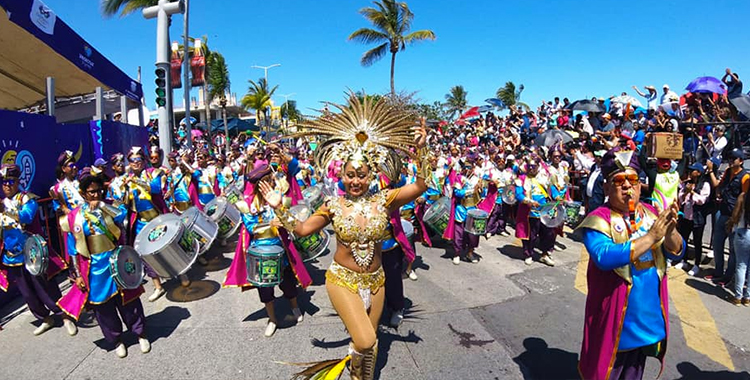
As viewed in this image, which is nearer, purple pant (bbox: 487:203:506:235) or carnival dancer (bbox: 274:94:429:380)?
carnival dancer (bbox: 274:94:429:380)

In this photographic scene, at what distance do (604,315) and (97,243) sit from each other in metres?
4.30

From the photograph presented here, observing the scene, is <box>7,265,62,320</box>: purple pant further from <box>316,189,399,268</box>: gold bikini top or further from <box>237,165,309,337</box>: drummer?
<box>316,189,399,268</box>: gold bikini top

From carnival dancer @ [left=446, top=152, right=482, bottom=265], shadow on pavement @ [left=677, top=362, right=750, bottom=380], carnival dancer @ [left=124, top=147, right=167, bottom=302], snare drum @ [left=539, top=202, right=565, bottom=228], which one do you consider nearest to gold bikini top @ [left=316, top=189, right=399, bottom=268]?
shadow on pavement @ [left=677, top=362, right=750, bottom=380]

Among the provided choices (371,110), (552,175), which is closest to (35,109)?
(371,110)

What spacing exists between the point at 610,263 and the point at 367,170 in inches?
71.0

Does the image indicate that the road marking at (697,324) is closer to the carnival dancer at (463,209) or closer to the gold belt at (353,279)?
the carnival dancer at (463,209)

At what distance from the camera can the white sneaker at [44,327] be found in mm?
4484

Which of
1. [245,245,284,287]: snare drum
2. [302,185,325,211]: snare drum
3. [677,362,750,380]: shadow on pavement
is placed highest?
[302,185,325,211]: snare drum

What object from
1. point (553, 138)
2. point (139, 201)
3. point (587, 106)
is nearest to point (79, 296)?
point (139, 201)

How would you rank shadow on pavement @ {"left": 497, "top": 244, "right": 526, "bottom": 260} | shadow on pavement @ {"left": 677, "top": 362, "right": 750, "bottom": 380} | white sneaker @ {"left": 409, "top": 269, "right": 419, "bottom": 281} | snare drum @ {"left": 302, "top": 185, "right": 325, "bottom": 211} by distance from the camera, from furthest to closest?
shadow on pavement @ {"left": 497, "top": 244, "right": 526, "bottom": 260}, snare drum @ {"left": 302, "top": 185, "right": 325, "bottom": 211}, white sneaker @ {"left": 409, "top": 269, "right": 419, "bottom": 281}, shadow on pavement @ {"left": 677, "top": 362, "right": 750, "bottom": 380}

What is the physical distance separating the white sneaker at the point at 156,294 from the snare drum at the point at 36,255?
53.7 inches

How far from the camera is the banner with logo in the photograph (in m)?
7.01

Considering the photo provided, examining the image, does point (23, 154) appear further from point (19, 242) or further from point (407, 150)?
point (407, 150)

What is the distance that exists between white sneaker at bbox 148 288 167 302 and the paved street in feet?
0.32
